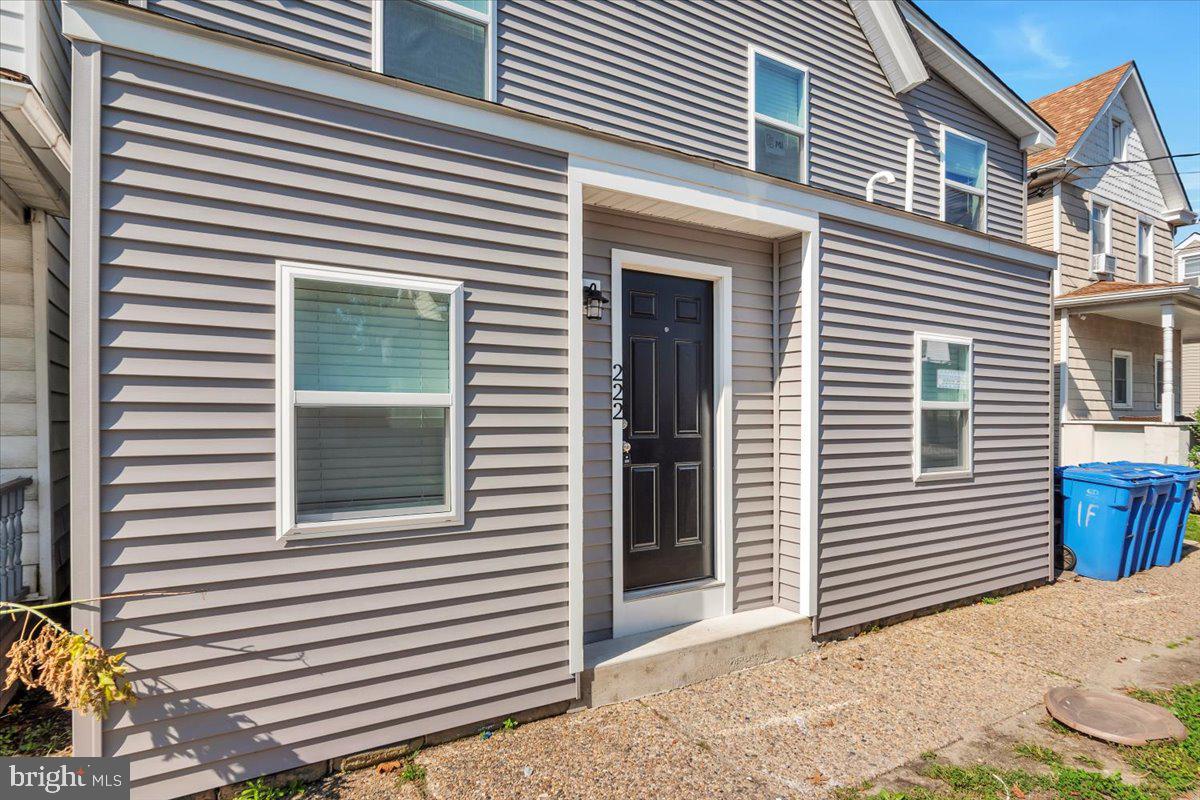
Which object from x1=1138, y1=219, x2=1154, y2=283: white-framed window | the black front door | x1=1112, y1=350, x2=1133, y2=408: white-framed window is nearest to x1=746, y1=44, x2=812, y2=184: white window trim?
the black front door

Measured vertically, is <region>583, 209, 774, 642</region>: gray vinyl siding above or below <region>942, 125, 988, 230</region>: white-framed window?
below

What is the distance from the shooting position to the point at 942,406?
5.41 meters

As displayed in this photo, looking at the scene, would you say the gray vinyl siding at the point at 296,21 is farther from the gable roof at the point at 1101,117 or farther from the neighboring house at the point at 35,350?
the gable roof at the point at 1101,117

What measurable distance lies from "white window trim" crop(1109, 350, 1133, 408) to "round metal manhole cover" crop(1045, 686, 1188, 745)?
9.51 metres

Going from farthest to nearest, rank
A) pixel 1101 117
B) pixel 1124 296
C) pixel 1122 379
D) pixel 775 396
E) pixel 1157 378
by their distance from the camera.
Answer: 1. pixel 1157 378
2. pixel 1122 379
3. pixel 1101 117
4. pixel 1124 296
5. pixel 775 396

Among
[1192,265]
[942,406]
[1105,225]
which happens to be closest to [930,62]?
[942,406]

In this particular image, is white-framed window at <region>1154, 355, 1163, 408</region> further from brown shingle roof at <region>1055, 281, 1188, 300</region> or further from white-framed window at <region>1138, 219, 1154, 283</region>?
brown shingle roof at <region>1055, 281, 1188, 300</region>

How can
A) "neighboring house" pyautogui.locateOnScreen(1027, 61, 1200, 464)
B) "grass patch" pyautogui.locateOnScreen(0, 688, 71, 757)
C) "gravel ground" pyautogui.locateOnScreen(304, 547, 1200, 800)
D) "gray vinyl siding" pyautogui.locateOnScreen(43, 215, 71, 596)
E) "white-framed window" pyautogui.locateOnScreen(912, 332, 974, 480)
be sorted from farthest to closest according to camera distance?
"neighboring house" pyautogui.locateOnScreen(1027, 61, 1200, 464)
"white-framed window" pyautogui.locateOnScreen(912, 332, 974, 480)
"gray vinyl siding" pyautogui.locateOnScreen(43, 215, 71, 596)
"grass patch" pyautogui.locateOnScreen(0, 688, 71, 757)
"gravel ground" pyautogui.locateOnScreen(304, 547, 1200, 800)

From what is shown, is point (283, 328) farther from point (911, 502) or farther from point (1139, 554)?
point (1139, 554)

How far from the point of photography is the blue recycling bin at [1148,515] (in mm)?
6402

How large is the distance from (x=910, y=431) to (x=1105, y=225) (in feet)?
30.8

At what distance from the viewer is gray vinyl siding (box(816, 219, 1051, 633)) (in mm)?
4676

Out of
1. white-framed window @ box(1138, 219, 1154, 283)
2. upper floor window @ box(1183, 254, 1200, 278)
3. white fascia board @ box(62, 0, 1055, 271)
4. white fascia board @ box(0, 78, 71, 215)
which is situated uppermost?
upper floor window @ box(1183, 254, 1200, 278)

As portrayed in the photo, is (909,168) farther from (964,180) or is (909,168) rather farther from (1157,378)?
(1157,378)
